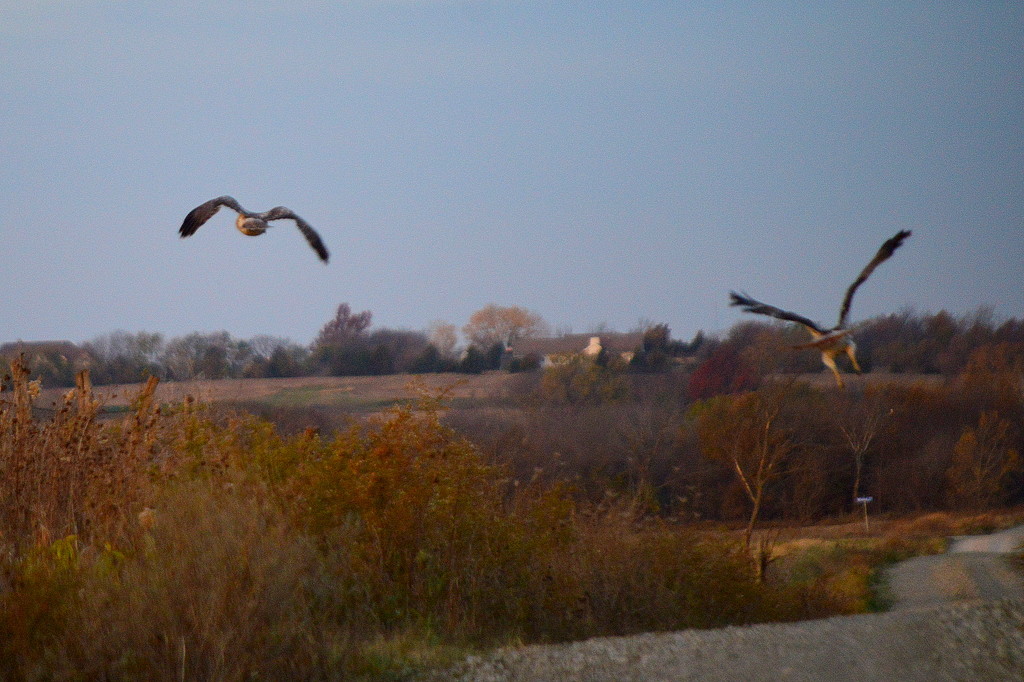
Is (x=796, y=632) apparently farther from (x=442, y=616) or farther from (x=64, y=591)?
(x=64, y=591)

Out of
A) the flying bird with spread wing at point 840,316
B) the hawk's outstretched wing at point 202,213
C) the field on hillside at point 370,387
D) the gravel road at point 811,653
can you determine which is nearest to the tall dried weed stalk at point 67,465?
the hawk's outstretched wing at point 202,213

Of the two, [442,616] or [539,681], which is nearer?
[539,681]

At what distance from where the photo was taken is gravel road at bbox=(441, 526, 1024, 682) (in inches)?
211

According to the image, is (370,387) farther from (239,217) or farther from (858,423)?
(239,217)

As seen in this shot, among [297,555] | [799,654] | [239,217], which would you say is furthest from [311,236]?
[799,654]

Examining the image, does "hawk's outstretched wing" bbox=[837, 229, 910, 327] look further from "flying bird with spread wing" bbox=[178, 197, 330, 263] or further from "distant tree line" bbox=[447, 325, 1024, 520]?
"distant tree line" bbox=[447, 325, 1024, 520]

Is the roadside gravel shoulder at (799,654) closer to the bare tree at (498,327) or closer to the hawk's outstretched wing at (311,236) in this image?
the hawk's outstretched wing at (311,236)

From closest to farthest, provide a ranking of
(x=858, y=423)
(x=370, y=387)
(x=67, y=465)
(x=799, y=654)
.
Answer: (x=799, y=654)
(x=67, y=465)
(x=858, y=423)
(x=370, y=387)

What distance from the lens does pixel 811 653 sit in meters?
5.65

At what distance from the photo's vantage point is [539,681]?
5.30m

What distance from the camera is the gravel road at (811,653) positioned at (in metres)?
5.36

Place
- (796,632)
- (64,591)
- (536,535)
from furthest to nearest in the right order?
(536,535) → (796,632) → (64,591)

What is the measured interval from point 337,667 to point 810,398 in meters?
43.7

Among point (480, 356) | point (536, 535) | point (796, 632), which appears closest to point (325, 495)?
point (536, 535)
